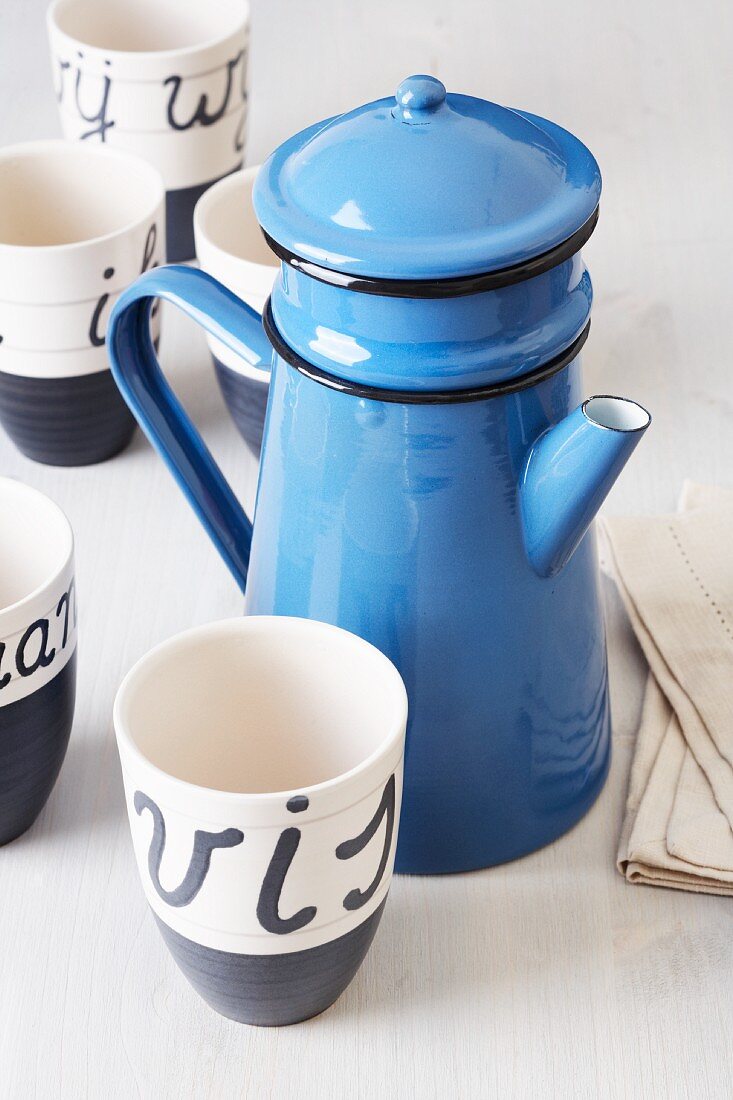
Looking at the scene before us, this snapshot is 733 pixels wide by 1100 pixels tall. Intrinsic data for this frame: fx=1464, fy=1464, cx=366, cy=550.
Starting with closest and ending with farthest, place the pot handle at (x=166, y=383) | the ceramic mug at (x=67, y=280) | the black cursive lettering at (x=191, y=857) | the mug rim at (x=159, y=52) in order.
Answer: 1. the black cursive lettering at (x=191, y=857)
2. the pot handle at (x=166, y=383)
3. the ceramic mug at (x=67, y=280)
4. the mug rim at (x=159, y=52)

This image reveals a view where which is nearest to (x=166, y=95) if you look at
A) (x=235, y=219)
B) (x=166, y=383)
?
(x=235, y=219)

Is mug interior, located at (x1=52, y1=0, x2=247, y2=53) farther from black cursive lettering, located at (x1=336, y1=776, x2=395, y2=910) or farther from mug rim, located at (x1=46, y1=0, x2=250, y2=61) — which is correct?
black cursive lettering, located at (x1=336, y1=776, x2=395, y2=910)

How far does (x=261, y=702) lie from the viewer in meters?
0.50

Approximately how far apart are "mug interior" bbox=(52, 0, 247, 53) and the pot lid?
19.6 inches

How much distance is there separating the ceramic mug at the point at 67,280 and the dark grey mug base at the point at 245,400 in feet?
0.18

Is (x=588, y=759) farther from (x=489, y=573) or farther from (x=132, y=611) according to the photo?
(x=132, y=611)

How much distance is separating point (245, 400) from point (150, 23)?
1.15 ft

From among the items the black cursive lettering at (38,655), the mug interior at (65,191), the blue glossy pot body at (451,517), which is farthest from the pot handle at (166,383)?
the mug interior at (65,191)

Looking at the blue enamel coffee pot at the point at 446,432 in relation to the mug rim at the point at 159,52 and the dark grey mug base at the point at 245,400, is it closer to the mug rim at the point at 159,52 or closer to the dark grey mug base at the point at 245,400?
the dark grey mug base at the point at 245,400

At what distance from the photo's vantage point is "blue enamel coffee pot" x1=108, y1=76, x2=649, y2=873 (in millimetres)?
442

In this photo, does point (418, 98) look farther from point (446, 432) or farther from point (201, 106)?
point (201, 106)

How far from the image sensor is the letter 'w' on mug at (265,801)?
41 centimetres

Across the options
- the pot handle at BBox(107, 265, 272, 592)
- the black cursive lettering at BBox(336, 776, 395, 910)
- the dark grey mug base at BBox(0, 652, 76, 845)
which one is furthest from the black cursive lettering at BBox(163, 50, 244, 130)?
the black cursive lettering at BBox(336, 776, 395, 910)

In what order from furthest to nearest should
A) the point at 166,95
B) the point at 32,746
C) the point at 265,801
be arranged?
1. the point at 166,95
2. the point at 32,746
3. the point at 265,801
